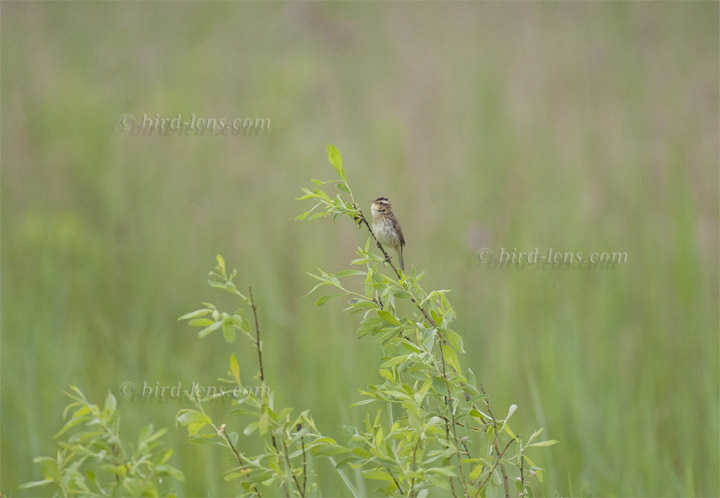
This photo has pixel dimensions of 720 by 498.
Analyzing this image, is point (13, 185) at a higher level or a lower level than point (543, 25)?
lower

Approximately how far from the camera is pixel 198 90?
24.0 ft

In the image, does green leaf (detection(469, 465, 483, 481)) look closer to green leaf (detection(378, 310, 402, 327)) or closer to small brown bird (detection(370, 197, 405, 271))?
green leaf (detection(378, 310, 402, 327))

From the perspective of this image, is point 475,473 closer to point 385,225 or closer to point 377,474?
point 377,474

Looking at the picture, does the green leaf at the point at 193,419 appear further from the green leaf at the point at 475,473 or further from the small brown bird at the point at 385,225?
the small brown bird at the point at 385,225

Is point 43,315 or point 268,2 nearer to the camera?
point 43,315

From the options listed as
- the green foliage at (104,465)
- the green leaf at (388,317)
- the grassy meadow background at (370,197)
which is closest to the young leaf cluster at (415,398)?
the green leaf at (388,317)

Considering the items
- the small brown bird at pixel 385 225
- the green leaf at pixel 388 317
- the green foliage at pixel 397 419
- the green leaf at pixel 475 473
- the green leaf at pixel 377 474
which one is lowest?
the green leaf at pixel 475 473

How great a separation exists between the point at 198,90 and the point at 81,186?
5.49 ft

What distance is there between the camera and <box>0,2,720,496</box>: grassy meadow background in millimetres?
4094

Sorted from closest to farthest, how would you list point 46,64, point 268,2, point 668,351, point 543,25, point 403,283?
point 403,283, point 668,351, point 46,64, point 543,25, point 268,2

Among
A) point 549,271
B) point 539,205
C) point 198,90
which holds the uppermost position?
point 198,90

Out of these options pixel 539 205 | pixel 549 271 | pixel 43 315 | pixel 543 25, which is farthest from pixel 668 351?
pixel 543 25

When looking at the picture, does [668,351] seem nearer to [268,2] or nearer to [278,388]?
[278,388]

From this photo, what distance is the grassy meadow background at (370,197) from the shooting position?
409 cm
